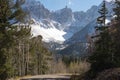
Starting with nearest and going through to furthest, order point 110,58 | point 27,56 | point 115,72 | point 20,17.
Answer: point 115,72
point 110,58
point 20,17
point 27,56

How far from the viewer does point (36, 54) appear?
92.2 meters

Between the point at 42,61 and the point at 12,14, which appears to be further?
the point at 42,61

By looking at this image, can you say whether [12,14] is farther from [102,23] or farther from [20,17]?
[102,23]

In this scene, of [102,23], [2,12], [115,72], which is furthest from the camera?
[102,23]

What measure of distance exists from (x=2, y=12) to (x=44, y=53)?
6511 centimetres

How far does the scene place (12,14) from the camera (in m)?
34.5

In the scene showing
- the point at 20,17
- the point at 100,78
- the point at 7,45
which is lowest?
the point at 100,78

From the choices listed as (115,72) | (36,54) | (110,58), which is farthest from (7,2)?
(36,54)

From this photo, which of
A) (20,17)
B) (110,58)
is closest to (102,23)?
(20,17)

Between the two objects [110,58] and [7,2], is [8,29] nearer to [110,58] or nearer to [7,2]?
[7,2]

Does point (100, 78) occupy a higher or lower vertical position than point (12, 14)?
lower

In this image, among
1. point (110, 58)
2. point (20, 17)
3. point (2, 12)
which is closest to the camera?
point (110, 58)

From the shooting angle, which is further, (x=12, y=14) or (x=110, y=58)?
(x=12, y=14)

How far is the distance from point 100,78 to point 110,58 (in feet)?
9.38
